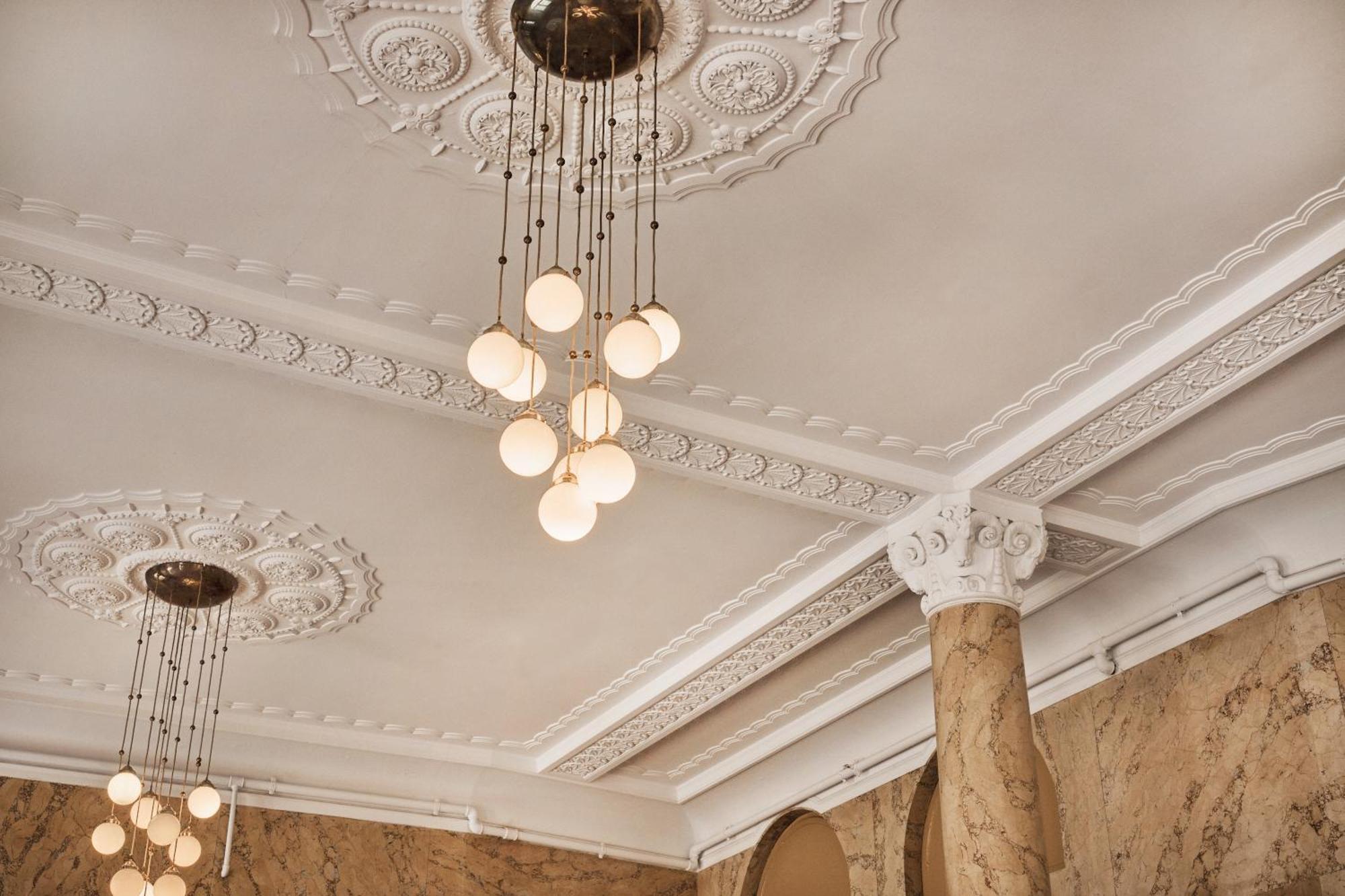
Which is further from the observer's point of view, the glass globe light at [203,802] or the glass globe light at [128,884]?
the glass globe light at [203,802]

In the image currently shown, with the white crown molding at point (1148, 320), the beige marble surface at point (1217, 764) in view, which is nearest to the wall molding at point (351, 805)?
the beige marble surface at point (1217, 764)

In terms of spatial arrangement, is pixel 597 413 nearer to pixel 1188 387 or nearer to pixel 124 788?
pixel 1188 387

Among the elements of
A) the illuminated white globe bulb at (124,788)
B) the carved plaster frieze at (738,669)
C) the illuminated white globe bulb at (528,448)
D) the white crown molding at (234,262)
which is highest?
the white crown molding at (234,262)

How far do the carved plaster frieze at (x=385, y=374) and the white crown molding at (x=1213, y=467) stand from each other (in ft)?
3.96

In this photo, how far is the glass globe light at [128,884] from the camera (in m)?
9.07

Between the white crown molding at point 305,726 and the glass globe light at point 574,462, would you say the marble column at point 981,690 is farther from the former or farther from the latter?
the white crown molding at point 305,726

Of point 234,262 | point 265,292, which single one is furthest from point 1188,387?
point 234,262

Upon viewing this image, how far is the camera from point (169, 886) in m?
9.12

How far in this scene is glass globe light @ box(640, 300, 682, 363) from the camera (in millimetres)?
4906

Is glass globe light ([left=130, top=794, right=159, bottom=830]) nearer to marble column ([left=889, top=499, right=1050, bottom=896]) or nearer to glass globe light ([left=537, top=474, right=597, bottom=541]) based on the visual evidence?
marble column ([left=889, top=499, right=1050, bottom=896])

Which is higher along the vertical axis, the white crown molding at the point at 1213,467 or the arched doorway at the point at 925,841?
the white crown molding at the point at 1213,467

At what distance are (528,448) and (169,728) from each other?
8152mm

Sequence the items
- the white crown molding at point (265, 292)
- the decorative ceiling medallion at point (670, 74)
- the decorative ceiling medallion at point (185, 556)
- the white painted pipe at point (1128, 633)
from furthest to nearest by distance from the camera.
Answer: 1. the decorative ceiling medallion at point (185, 556)
2. the white painted pipe at point (1128, 633)
3. the white crown molding at point (265, 292)
4. the decorative ceiling medallion at point (670, 74)

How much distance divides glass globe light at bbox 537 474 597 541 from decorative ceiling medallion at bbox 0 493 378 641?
465 cm
